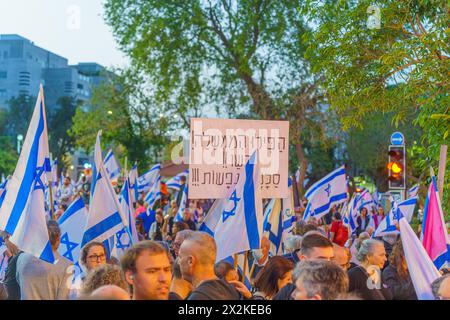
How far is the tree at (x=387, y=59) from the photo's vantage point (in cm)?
1001

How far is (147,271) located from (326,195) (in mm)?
10843

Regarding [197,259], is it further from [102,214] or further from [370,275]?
[102,214]

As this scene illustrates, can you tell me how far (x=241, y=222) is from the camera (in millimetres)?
7840

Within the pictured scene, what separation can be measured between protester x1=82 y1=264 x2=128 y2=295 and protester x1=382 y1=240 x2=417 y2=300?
268cm

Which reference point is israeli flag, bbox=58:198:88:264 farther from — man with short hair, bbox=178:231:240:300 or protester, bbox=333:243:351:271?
man with short hair, bbox=178:231:240:300

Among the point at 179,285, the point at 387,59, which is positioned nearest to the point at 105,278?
the point at 179,285

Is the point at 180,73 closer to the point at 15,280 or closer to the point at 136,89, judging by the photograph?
the point at 136,89

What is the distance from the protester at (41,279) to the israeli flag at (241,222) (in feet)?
4.88

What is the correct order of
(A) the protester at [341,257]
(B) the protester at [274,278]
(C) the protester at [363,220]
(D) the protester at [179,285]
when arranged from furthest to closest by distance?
(C) the protester at [363,220] < (A) the protester at [341,257] < (B) the protester at [274,278] < (D) the protester at [179,285]

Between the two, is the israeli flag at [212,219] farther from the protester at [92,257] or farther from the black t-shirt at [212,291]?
the black t-shirt at [212,291]

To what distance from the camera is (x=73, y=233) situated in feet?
28.9

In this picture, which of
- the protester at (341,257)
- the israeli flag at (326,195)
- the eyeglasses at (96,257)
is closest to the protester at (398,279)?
the protester at (341,257)
